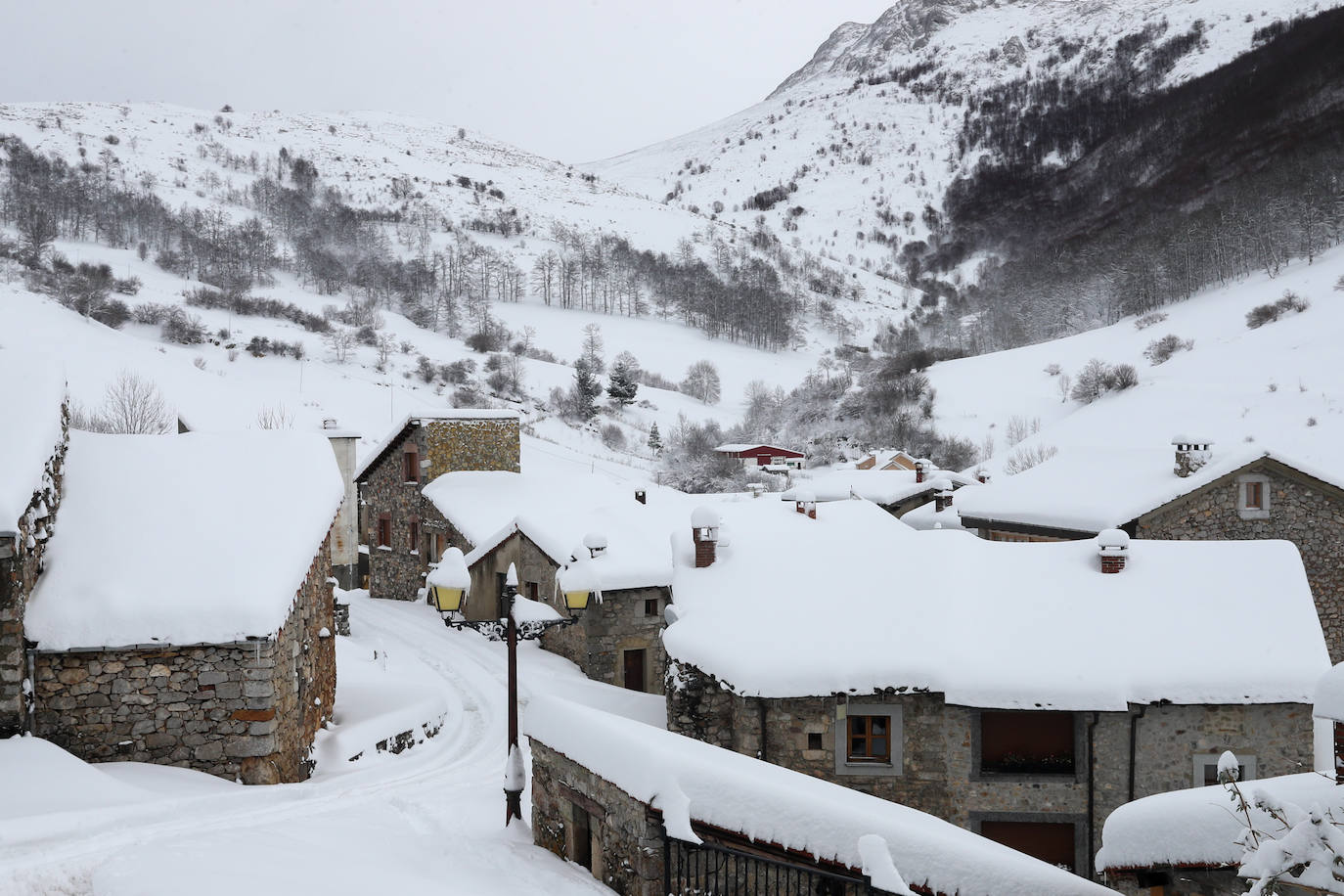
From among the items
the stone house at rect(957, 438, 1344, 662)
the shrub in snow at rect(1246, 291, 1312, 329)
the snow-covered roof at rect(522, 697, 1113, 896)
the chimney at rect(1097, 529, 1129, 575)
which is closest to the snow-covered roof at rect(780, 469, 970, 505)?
the stone house at rect(957, 438, 1344, 662)

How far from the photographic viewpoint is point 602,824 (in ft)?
26.2

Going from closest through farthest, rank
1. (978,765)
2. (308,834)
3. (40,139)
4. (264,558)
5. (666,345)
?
1. (308,834)
2. (264,558)
3. (978,765)
4. (666,345)
5. (40,139)

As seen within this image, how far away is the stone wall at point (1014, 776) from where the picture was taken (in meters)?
13.6

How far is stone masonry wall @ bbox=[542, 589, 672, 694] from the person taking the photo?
23.7 m

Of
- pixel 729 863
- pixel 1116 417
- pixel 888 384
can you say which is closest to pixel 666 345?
pixel 888 384

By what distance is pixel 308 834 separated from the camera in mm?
9469

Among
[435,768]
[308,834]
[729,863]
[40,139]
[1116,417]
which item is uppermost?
[40,139]

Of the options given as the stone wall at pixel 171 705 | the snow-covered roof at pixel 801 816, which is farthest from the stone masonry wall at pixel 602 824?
the stone wall at pixel 171 705

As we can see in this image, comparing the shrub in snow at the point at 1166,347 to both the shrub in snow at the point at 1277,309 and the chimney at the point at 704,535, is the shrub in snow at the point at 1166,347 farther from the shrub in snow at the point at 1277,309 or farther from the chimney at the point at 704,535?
the chimney at the point at 704,535

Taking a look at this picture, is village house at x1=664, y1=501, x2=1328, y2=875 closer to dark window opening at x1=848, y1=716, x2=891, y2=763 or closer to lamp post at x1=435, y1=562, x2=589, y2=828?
dark window opening at x1=848, y1=716, x2=891, y2=763

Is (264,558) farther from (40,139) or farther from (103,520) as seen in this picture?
(40,139)

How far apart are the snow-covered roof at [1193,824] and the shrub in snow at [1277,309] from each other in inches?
2567

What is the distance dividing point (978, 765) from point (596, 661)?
11.7m

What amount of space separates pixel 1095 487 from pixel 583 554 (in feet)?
46.2
